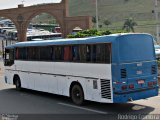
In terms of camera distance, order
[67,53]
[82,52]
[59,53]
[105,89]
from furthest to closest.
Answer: [59,53] → [67,53] → [82,52] → [105,89]

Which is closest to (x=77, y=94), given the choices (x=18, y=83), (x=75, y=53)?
(x=75, y=53)

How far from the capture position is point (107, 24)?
161m

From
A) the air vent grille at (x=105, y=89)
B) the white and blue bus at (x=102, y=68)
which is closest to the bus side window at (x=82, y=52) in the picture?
the white and blue bus at (x=102, y=68)

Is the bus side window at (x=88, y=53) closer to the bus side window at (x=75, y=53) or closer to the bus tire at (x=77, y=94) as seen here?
the bus side window at (x=75, y=53)

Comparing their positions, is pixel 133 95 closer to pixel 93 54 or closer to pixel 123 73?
pixel 123 73

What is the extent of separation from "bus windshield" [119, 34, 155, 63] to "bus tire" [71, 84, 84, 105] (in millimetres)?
2711

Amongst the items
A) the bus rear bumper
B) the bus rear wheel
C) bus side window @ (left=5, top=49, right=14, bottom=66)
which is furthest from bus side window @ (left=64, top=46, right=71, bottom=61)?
bus side window @ (left=5, top=49, right=14, bottom=66)

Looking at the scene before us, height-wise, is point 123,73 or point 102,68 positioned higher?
point 102,68

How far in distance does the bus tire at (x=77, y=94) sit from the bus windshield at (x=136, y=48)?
2.71 meters

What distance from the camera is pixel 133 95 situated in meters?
13.8

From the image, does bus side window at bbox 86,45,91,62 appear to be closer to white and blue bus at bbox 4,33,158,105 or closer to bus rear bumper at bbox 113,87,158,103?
white and blue bus at bbox 4,33,158,105

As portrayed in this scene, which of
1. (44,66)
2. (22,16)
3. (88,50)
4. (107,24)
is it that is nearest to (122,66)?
(88,50)

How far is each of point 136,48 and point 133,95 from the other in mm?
1783

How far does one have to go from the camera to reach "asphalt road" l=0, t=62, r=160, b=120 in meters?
13.5
